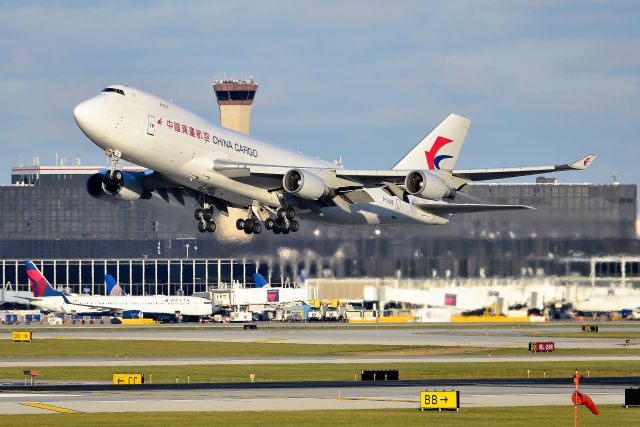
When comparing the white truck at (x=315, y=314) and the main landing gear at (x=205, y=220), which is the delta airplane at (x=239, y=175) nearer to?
the main landing gear at (x=205, y=220)

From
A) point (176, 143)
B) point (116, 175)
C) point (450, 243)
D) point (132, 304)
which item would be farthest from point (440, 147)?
point (132, 304)

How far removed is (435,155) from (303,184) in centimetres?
1636

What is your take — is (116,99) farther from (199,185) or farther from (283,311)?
(283,311)

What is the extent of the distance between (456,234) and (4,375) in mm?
36622

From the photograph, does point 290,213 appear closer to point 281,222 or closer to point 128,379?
point 281,222

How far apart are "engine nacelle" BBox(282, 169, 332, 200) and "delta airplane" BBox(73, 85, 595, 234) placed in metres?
0.06

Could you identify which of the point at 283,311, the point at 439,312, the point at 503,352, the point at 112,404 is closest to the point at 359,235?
the point at 503,352

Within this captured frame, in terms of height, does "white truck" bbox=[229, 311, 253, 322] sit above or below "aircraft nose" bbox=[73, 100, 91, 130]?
below

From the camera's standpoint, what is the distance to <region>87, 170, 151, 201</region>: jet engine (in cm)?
7125

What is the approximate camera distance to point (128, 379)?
66812 millimetres

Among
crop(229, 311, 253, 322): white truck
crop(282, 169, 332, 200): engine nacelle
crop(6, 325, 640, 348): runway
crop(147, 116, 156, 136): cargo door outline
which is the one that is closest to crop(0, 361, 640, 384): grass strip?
crop(282, 169, 332, 200): engine nacelle

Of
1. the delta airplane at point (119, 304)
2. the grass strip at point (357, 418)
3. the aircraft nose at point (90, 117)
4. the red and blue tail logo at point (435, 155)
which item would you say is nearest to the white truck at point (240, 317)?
the delta airplane at point (119, 304)

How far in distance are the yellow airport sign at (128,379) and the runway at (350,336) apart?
3734 centimetres

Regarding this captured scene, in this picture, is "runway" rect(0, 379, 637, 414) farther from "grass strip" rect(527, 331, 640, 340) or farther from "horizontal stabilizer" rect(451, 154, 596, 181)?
"grass strip" rect(527, 331, 640, 340)
